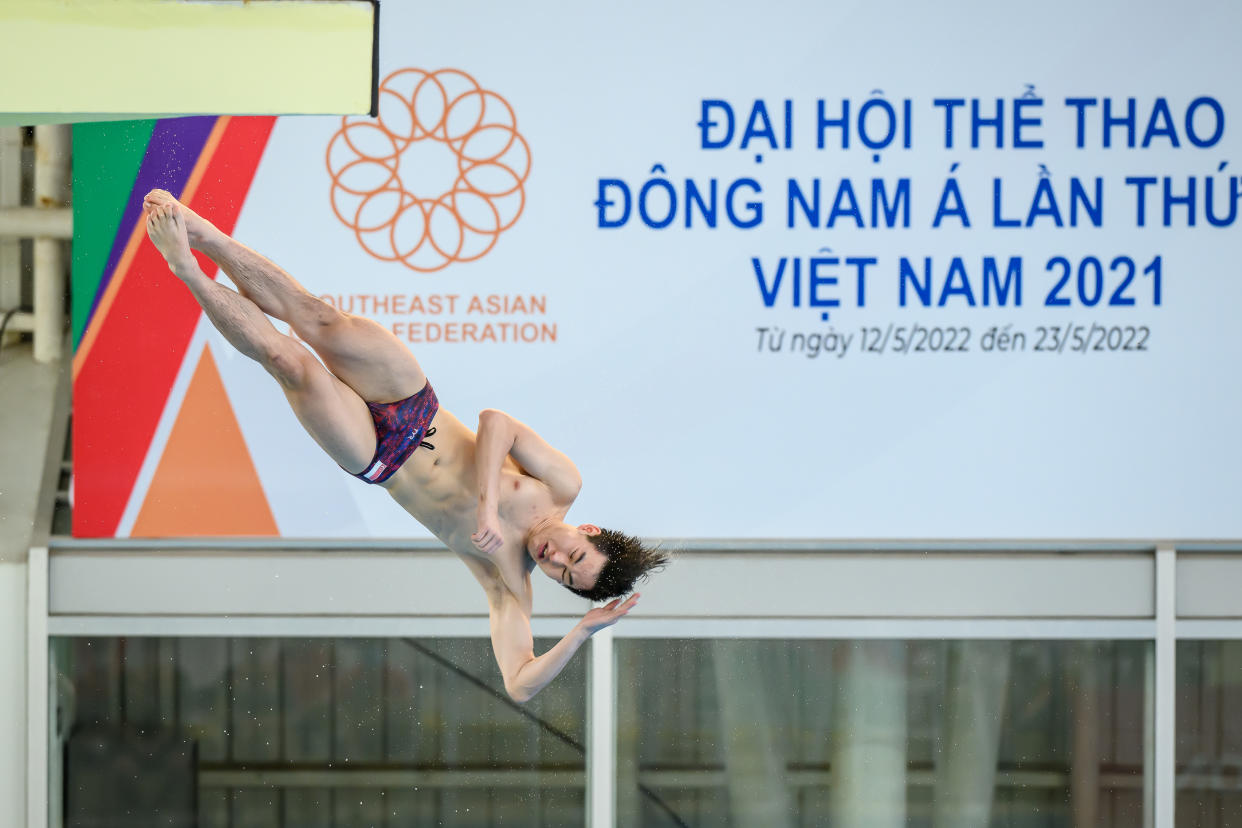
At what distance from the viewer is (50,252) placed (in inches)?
201

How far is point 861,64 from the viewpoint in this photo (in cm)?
507

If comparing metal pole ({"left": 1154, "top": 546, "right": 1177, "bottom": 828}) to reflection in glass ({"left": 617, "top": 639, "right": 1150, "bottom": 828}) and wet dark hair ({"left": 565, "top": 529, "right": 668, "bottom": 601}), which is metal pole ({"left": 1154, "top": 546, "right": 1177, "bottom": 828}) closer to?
reflection in glass ({"left": 617, "top": 639, "right": 1150, "bottom": 828})

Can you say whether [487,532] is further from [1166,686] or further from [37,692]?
[1166,686]

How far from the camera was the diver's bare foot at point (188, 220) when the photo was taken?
330 cm

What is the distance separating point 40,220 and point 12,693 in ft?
5.70

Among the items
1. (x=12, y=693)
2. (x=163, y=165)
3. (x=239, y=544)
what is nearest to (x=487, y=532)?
(x=239, y=544)

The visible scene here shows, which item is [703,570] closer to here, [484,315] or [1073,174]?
[484,315]

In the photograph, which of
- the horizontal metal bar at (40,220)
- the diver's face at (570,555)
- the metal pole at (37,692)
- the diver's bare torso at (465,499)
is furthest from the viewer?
the horizontal metal bar at (40,220)

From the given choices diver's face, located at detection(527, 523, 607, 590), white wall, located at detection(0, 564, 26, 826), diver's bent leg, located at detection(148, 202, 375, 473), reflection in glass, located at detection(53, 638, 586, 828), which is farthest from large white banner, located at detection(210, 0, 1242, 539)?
diver's bent leg, located at detection(148, 202, 375, 473)

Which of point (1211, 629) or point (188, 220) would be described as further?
point (1211, 629)

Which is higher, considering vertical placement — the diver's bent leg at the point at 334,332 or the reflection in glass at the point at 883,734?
the diver's bent leg at the point at 334,332

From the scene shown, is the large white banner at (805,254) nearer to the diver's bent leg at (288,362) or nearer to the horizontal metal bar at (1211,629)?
the horizontal metal bar at (1211,629)

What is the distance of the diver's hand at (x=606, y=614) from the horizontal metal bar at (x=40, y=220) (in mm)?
2700

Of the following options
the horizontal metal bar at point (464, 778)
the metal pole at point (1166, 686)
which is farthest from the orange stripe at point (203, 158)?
the metal pole at point (1166, 686)
